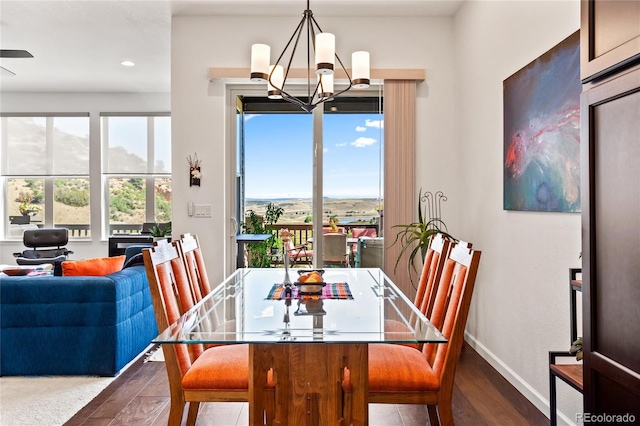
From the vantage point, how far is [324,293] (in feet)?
7.66

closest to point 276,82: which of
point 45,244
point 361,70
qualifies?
point 361,70

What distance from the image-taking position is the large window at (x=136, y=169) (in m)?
7.12

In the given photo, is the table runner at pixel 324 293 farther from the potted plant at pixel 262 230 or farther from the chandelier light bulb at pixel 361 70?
the potted plant at pixel 262 230

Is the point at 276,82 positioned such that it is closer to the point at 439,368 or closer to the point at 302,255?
the point at 439,368

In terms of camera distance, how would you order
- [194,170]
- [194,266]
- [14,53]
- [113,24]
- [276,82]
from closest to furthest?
[194,266], [276,82], [194,170], [113,24], [14,53]

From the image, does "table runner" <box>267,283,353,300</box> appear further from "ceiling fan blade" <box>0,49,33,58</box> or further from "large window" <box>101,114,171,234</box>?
"large window" <box>101,114,171,234</box>

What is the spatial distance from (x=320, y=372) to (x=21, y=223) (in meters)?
7.14

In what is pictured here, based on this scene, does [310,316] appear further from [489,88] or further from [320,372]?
[489,88]

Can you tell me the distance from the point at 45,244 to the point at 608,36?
7.00 metres

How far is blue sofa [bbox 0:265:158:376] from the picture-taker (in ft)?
10.0

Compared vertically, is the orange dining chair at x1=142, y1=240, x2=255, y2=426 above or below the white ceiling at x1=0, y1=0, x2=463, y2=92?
below

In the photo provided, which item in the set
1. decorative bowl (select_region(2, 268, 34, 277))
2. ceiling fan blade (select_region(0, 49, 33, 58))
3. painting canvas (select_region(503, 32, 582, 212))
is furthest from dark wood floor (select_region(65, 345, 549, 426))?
ceiling fan blade (select_region(0, 49, 33, 58))

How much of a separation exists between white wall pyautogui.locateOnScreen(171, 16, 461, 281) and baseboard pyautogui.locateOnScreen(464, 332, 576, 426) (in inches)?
57.3

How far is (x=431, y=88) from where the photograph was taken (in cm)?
428
